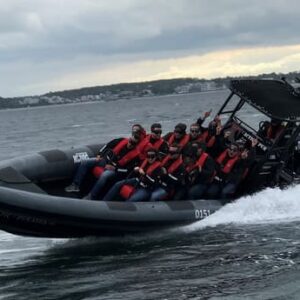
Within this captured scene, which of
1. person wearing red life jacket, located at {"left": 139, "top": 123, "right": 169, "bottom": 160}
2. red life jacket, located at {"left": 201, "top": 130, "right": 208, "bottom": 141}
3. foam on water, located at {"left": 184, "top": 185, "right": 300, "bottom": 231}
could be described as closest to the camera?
foam on water, located at {"left": 184, "top": 185, "right": 300, "bottom": 231}

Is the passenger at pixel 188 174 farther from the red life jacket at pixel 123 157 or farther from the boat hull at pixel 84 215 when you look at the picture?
the red life jacket at pixel 123 157

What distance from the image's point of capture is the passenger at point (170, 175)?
8883 millimetres

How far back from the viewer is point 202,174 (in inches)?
361

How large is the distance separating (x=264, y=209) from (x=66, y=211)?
337 cm

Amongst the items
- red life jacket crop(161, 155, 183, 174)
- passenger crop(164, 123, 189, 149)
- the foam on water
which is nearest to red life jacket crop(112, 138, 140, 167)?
→ red life jacket crop(161, 155, 183, 174)

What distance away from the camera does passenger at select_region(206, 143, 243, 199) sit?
30.9 feet

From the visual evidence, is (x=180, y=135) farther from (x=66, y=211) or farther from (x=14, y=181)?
(x=14, y=181)

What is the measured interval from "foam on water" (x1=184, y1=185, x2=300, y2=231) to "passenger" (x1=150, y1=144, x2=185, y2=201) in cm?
77

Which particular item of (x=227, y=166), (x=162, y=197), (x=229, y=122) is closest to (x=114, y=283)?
(x=162, y=197)

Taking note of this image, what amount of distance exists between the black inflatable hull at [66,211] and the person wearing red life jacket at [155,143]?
95 cm

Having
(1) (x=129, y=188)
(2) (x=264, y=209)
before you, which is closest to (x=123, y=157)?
(1) (x=129, y=188)

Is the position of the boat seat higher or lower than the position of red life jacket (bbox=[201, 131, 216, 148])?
lower

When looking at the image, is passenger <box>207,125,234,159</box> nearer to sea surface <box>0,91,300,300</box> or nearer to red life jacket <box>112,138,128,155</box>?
sea surface <box>0,91,300,300</box>

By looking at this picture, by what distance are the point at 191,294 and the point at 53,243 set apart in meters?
3.24
